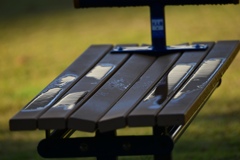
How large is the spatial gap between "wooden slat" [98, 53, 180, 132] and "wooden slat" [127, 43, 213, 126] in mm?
33

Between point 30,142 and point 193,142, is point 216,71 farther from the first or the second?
point 30,142

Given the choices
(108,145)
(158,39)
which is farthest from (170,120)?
(158,39)

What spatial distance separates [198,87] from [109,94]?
0.43 m

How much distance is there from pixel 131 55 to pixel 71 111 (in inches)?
55.1

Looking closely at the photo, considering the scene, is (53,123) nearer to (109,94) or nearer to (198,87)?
(109,94)

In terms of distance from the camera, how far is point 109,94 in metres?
5.49

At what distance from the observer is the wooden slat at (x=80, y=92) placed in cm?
502

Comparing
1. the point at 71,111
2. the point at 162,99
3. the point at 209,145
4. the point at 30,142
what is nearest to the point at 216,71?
the point at 162,99

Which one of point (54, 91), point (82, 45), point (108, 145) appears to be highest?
point (54, 91)

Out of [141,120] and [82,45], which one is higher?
[141,120]

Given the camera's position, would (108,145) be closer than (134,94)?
Yes

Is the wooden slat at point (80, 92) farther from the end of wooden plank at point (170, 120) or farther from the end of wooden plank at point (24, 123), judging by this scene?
the end of wooden plank at point (170, 120)

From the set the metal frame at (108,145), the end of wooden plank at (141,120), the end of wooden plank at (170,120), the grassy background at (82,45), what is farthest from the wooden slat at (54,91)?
the grassy background at (82,45)

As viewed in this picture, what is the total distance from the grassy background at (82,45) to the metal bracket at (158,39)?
1.14 m
